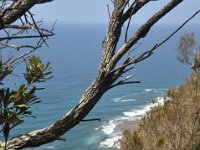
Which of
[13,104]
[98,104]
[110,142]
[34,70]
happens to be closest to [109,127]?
[110,142]

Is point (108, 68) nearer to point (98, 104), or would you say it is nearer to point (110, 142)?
point (110, 142)

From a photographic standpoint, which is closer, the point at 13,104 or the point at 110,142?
the point at 13,104

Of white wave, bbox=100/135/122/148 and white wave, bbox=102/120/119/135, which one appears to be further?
white wave, bbox=102/120/119/135

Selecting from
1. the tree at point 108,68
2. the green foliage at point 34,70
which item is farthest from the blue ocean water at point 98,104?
the tree at point 108,68

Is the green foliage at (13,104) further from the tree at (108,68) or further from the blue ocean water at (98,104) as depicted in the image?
the blue ocean water at (98,104)

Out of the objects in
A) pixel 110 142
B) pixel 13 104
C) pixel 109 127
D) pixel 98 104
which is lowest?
pixel 110 142

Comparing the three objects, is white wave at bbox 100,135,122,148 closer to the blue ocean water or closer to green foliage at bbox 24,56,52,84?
the blue ocean water

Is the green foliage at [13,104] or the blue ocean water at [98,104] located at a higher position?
the green foliage at [13,104]

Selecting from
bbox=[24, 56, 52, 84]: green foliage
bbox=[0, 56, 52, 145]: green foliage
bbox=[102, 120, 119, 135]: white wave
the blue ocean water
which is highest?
bbox=[24, 56, 52, 84]: green foliage

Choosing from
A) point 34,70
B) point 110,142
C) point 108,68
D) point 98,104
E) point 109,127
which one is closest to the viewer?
point 108,68

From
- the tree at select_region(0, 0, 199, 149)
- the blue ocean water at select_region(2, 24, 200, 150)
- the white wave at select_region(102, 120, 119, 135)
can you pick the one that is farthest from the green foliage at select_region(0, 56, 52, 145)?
the white wave at select_region(102, 120, 119, 135)

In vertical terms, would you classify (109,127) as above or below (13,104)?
below

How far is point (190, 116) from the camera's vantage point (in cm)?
1470

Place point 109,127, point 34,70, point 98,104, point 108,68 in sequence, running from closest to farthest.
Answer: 1. point 108,68
2. point 34,70
3. point 109,127
4. point 98,104
